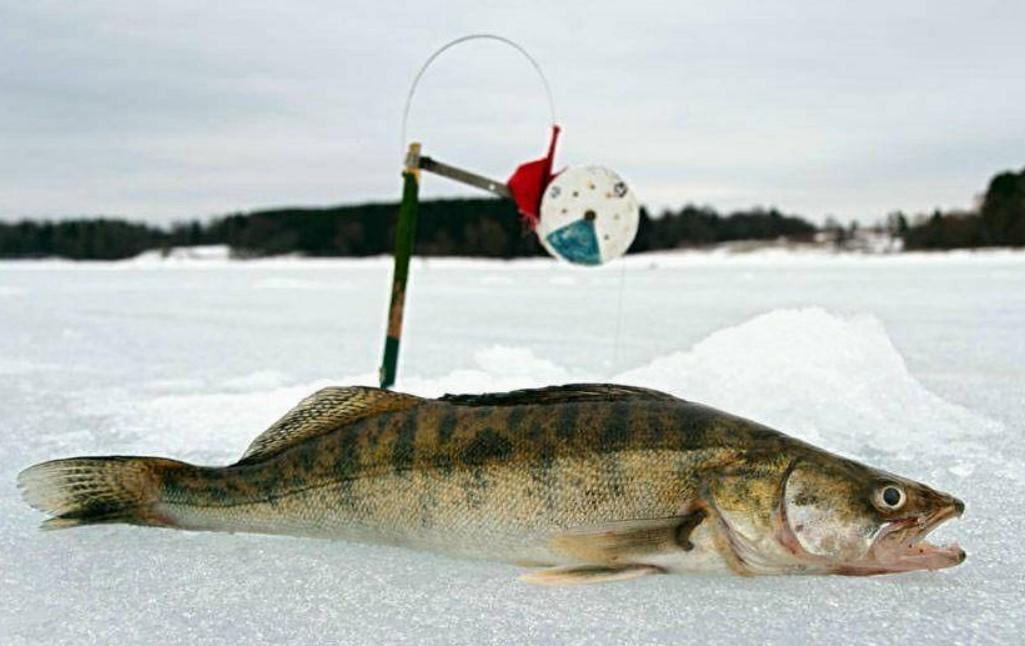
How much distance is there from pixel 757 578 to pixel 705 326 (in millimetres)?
9787

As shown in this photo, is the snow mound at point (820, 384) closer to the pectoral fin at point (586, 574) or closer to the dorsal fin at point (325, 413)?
the pectoral fin at point (586, 574)

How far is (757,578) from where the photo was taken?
A: 2428 mm

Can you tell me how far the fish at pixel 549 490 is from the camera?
2.31m

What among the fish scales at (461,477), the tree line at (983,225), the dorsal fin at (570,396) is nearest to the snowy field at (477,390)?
the fish scales at (461,477)

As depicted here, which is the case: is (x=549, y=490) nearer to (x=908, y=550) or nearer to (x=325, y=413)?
(x=325, y=413)

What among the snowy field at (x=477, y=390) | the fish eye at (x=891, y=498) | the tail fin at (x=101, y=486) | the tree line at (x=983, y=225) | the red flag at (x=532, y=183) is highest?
the tree line at (x=983, y=225)

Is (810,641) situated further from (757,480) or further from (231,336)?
(231,336)

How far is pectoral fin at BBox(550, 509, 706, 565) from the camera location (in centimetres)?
234

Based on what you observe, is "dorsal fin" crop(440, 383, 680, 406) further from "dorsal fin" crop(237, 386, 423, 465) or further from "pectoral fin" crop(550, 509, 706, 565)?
"pectoral fin" crop(550, 509, 706, 565)

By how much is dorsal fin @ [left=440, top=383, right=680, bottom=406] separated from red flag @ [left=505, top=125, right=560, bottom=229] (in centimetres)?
231

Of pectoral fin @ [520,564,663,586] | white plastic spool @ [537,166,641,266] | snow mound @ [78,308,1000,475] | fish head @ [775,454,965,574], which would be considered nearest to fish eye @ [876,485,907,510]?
fish head @ [775,454,965,574]

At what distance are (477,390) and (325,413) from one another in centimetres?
250

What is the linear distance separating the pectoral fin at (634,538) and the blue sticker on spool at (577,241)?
259cm

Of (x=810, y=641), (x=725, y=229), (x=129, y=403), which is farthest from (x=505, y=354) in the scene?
(x=725, y=229)
